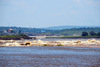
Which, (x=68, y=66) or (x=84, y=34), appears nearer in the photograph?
(x=68, y=66)

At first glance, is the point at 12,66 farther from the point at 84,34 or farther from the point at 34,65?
the point at 84,34

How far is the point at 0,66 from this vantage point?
3141 cm

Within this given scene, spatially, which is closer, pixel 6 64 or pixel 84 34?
pixel 6 64


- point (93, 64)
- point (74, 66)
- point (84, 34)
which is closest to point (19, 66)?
point (74, 66)

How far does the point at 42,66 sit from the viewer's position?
31.3 m

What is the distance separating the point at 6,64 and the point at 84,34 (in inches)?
4685

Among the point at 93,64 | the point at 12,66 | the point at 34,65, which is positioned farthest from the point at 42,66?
the point at 93,64

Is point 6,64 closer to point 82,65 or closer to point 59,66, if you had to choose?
point 59,66

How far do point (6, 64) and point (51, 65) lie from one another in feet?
16.7

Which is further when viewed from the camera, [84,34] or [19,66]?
[84,34]

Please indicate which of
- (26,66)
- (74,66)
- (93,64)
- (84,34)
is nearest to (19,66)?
(26,66)

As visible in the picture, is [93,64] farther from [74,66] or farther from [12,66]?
[12,66]

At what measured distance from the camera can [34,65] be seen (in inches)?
1264

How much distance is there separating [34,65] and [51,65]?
1851mm
